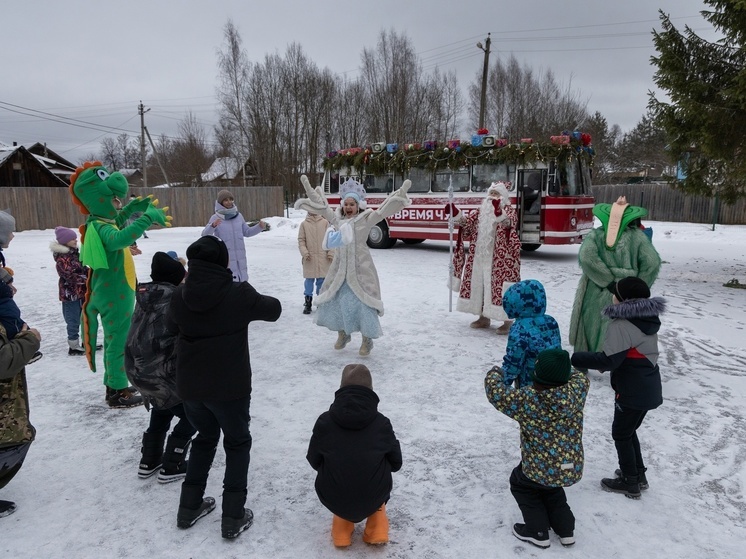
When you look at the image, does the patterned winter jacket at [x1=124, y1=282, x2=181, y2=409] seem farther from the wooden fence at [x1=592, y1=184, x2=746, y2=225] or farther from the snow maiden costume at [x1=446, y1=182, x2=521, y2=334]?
the wooden fence at [x1=592, y1=184, x2=746, y2=225]

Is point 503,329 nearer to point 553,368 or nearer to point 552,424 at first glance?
point 552,424

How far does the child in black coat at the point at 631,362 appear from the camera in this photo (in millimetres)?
2990

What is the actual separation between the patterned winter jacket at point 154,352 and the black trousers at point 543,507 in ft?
6.57

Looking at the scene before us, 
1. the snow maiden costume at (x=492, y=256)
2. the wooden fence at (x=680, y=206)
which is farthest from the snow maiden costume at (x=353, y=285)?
the wooden fence at (x=680, y=206)

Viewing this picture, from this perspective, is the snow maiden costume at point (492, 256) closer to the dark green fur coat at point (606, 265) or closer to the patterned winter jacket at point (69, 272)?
the dark green fur coat at point (606, 265)

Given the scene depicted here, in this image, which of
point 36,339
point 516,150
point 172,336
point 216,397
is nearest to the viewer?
point 216,397

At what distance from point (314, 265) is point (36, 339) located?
4.63 metres

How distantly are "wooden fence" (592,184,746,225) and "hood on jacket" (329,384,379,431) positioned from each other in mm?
22040

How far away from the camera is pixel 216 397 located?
2.59 metres

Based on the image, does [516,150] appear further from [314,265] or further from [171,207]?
[171,207]

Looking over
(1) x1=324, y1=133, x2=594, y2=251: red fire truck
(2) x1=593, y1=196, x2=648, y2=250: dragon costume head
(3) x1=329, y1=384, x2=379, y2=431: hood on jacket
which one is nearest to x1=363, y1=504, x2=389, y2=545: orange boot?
(3) x1=329, y1=384, x2=379, y2=431: hood on jacket

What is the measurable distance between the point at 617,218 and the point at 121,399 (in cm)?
461

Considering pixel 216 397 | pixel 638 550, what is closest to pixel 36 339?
pixel 216 397

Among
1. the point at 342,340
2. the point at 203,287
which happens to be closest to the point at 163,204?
the point at 342,340
